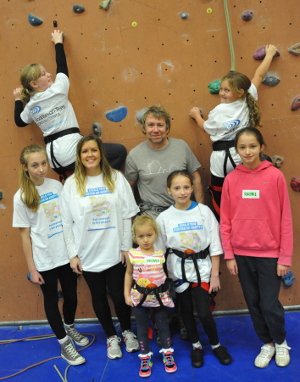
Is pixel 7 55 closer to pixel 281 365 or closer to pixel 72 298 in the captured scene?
pixel 72 298

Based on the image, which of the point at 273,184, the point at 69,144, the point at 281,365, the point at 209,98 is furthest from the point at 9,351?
the point at 209,98

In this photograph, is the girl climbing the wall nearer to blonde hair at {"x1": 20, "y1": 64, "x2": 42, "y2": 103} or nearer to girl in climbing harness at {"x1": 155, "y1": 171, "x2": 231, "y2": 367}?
blonde hair at {"x1": 20, "y1": 64, "x2": 42, "y2": 103}

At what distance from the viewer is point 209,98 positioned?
8.20 ft

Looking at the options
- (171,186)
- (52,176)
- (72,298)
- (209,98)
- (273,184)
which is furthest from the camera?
(52,176)

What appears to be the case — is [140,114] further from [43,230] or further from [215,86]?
[43,230]

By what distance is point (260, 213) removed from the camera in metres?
1.94

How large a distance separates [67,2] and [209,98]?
1.31 m

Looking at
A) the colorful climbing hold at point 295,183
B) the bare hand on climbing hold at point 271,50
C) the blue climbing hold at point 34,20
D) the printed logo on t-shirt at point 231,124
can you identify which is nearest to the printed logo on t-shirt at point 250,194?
the printed logo on t-shirt at point 231,124

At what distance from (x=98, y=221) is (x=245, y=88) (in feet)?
4.17

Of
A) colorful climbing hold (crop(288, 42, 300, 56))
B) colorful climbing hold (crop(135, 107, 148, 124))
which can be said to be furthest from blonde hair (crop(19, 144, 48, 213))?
colorful climbing hold (crop(288, 42, 300, 56))

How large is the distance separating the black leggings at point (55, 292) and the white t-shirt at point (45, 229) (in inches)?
2.9

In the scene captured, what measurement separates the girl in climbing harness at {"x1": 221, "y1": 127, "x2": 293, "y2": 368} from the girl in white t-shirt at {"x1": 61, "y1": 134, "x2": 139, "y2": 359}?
687mm

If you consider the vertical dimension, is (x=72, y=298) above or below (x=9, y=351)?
above

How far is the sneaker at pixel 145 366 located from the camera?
2023 mm
